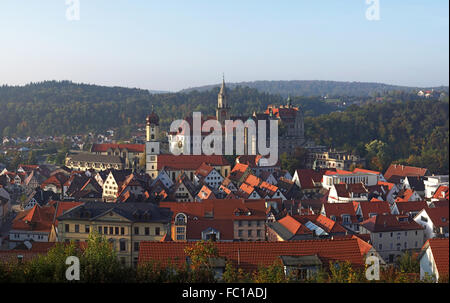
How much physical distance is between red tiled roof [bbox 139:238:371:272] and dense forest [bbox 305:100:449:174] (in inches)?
1473

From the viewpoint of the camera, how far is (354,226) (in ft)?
78.4

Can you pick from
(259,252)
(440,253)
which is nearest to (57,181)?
(259,252)

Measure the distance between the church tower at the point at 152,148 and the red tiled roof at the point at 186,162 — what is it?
44 cm

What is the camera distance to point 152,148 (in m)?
40.9

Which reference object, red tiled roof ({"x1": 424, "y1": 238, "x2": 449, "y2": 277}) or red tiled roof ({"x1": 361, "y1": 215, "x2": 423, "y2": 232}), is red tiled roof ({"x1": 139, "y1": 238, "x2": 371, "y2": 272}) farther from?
red tiled roof ({"x1": 361, "y1": 215, "x2": 423, "y2": 232})

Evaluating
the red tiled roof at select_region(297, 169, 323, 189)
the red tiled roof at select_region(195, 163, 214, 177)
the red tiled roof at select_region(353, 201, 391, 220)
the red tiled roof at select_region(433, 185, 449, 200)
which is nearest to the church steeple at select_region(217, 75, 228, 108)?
the red tiled roof at select_region(195, 163, 214, 177)

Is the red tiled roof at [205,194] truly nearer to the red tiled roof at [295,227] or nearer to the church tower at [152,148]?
the red tiled roof at [295,227]

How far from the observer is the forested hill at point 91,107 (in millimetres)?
81625

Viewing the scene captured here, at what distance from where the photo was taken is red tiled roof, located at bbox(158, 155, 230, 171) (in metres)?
40.4

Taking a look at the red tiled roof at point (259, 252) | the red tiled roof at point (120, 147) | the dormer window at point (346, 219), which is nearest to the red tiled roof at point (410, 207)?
the dormer window at point (346, 219)

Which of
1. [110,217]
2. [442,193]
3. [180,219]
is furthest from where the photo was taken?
[442,193]

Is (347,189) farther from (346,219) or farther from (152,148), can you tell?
(152,148)

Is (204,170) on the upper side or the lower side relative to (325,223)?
lower

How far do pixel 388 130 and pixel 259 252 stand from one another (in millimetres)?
50969
